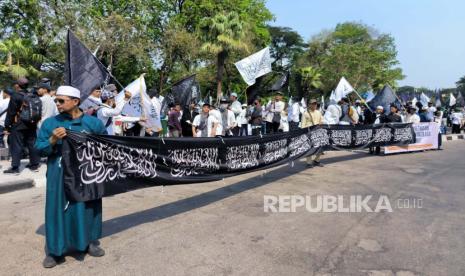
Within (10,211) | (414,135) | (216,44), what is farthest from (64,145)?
(216,44)

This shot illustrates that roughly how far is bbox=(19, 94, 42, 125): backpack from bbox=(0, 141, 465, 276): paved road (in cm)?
162

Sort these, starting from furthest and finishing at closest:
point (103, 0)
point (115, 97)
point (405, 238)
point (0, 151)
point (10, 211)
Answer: point (103, 0) → point (0, 151) → point (115, 97) → point (10, 211) → point (405, 238)

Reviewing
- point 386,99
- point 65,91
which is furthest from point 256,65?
point 65,91

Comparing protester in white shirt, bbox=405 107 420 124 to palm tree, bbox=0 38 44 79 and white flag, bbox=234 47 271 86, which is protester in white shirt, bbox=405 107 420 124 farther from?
palm tree, bbox=0 38 44 79

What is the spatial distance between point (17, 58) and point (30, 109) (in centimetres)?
1740

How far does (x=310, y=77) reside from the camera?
1895 inches

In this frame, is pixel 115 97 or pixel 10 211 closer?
pixel 10 211

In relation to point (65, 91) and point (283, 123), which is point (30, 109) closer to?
point (65, 91)

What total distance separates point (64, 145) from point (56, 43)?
2391 centimetres

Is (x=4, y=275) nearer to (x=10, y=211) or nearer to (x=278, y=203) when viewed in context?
(x=10, y=211)

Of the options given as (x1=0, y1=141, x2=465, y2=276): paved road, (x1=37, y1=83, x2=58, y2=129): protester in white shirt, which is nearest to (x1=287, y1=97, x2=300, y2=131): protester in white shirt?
(x1=0, y1=141, x2=465, y2=276): paved road

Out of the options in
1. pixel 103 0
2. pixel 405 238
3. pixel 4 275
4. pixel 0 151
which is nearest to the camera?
pixel 4 275

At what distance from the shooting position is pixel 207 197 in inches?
270

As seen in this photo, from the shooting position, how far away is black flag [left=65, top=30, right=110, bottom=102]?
6207 mm
